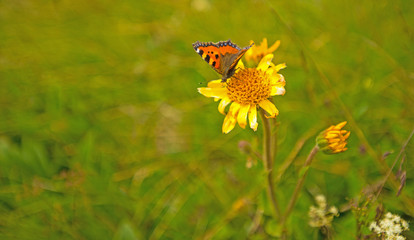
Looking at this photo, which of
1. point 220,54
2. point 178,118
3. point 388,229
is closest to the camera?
point 388,229

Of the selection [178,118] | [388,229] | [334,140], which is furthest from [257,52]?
[178,118]

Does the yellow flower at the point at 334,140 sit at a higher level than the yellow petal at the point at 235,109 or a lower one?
lower

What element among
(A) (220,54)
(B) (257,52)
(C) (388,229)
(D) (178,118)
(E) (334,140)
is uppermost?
(A) (220,54)

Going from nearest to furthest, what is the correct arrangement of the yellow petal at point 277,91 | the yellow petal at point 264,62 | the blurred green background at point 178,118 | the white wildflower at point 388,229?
1. the white wildflower at point 388,229
2. the yellow petal at point 277,91
3. the yellow petal at point 264,62
4. the blurred green background at point 178,118

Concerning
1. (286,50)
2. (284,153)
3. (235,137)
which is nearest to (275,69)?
(284,153)

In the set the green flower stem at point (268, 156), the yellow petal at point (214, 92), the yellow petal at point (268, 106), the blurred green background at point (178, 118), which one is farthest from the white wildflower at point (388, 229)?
the yellow petal at point (214, 92)

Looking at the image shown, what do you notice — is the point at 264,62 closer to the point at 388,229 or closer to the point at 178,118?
the point at 388,229

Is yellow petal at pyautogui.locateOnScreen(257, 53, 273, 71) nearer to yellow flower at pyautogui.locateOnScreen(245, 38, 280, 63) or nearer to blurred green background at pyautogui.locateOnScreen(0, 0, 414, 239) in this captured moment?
yellow flower at pyautogui.locateOnScreen(245, 38, 280, 63)

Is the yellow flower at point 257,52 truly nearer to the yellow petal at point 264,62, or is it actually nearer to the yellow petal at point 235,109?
the yellow petal at point 264,62
